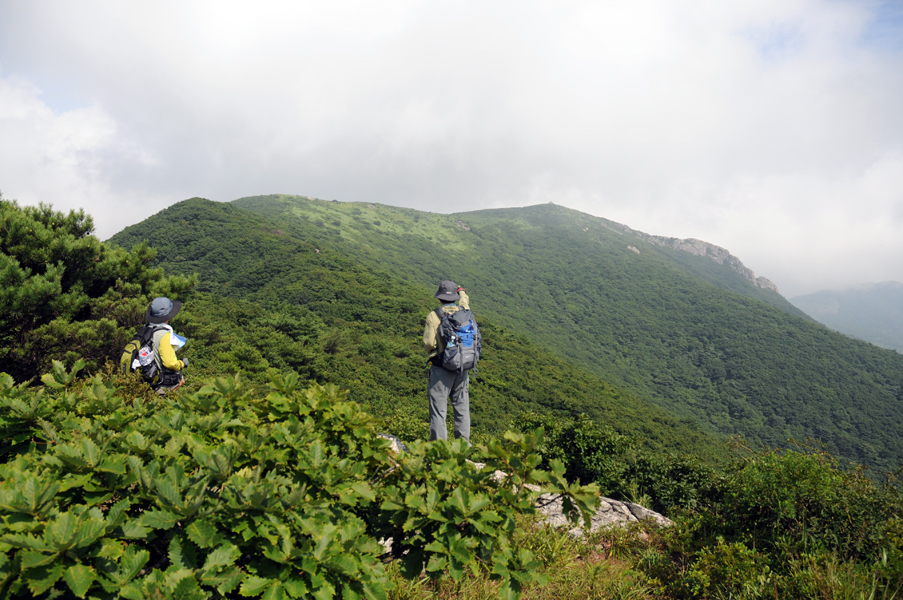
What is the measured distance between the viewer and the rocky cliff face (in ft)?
443

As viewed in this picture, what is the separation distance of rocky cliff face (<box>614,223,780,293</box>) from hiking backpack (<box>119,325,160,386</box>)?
150 m

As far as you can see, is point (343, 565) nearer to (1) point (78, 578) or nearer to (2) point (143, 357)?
(1) point (78, 578)

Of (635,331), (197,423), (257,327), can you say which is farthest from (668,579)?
(635,331)

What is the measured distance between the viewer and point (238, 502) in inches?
65.5

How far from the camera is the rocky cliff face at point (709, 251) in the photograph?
135m

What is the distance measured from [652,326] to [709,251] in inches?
3475

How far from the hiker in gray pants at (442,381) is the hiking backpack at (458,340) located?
0.23 feet

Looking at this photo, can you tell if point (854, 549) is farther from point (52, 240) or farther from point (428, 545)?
point (52, 240)

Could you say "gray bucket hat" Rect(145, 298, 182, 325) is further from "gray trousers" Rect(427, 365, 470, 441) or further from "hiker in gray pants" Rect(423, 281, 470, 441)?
"gray trousers" Rect(427, 365, 470, 441)

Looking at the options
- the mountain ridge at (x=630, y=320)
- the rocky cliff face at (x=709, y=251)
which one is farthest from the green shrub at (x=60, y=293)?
the rocky cliff face at (x=709, y=251)

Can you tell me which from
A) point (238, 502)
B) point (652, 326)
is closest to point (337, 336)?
point (238, 502)

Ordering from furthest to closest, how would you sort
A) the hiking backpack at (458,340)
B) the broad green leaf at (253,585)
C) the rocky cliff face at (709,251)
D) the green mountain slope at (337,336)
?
1. the rocky cliff face at (709,251)
2. the green mountain slope at (337,336)
3. the hiking backpack at (458,340)
4. the broad green leaf at (253,585)

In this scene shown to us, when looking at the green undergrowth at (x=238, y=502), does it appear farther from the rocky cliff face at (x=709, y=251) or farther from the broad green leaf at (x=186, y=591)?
the rocky cliff face at (x=709, y=251)

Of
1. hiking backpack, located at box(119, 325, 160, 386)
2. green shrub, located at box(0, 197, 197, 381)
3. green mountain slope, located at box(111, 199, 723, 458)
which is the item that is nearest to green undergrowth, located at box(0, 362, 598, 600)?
hiking backpack, located at box(119, 325, 160, 386)
